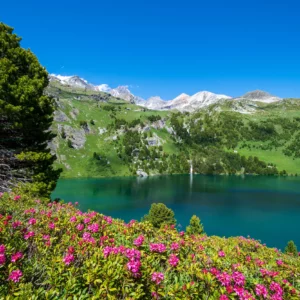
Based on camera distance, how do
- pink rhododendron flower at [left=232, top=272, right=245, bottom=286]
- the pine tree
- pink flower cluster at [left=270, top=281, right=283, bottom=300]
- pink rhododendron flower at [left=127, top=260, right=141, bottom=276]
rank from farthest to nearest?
the pine tree < pink rhododendron flower at [left=232, top=272, right=245, bottom=286] < pink flower cluster at [left=270, top=281, right=283, bottom=300] < pink rhododendron flower at [left=127, top=260, right=141, bottom=276]

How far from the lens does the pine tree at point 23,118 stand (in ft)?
82.9

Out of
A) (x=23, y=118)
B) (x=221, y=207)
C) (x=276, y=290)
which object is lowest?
(x=221, y=207)

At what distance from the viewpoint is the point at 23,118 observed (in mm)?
25984

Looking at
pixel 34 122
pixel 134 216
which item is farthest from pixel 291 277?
pixel 134 216

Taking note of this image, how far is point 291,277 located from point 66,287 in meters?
8.96

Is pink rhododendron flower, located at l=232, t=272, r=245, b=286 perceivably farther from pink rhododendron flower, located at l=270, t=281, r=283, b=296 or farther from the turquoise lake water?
the turquoise lake water

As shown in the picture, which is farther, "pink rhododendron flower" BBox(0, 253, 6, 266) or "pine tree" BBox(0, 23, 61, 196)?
"pine tree" BBox(0, 23, 61, 196)

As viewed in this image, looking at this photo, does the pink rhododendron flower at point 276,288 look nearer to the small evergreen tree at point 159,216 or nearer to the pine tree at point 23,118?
the pine tree at point 23,118

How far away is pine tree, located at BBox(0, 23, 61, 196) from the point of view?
2528 cm

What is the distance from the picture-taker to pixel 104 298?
534 centimetres

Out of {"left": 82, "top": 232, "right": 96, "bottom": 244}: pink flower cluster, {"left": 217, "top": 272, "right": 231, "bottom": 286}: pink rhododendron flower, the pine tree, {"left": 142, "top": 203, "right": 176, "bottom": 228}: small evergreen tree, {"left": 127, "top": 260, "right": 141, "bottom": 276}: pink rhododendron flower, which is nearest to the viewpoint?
{"left": 127, "top": 260, "right": 141, "bottom": 276}: pink rhododendron flower

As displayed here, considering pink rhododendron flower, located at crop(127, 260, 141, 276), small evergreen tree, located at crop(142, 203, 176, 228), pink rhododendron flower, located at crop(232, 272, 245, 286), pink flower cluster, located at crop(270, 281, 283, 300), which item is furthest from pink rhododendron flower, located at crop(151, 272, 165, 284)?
small evergreen tree, located at crop(142, 203, 176, 228)

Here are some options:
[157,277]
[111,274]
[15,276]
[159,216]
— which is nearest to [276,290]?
[157,277]

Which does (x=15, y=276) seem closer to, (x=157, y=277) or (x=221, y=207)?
(x=157, y=277)
